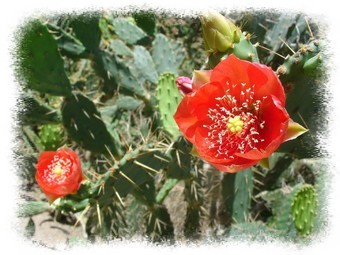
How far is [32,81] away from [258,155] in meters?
1.04

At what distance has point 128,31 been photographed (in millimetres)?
2270

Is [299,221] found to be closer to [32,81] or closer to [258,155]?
[258,155]

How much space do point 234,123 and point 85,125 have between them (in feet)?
2.85

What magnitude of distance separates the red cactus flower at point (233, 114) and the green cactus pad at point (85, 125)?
80 centimetres

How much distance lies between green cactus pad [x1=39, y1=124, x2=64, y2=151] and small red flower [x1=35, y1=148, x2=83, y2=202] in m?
0.52

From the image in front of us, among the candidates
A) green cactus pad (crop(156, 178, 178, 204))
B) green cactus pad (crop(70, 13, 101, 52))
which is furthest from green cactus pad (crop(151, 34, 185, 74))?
green cactus pad (crop(156, 178, 178, 204))

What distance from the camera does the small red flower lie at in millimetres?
1603

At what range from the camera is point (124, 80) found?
218 cm

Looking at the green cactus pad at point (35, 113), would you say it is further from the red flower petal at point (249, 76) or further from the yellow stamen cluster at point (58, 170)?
the red flower petal at point (249, 76)

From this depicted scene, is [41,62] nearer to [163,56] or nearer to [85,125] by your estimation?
[85,125]

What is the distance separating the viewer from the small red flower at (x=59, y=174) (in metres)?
1.60

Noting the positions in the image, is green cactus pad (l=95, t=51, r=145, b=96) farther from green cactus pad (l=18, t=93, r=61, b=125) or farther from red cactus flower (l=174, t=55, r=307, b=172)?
red cactus flower (l=174, t=55, r=307, b=172)

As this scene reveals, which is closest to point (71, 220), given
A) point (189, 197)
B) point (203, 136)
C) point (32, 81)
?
point (189, 197)

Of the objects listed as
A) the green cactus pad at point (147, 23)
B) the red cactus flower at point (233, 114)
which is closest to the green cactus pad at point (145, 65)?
the green cactus pad at point (147, 23)
